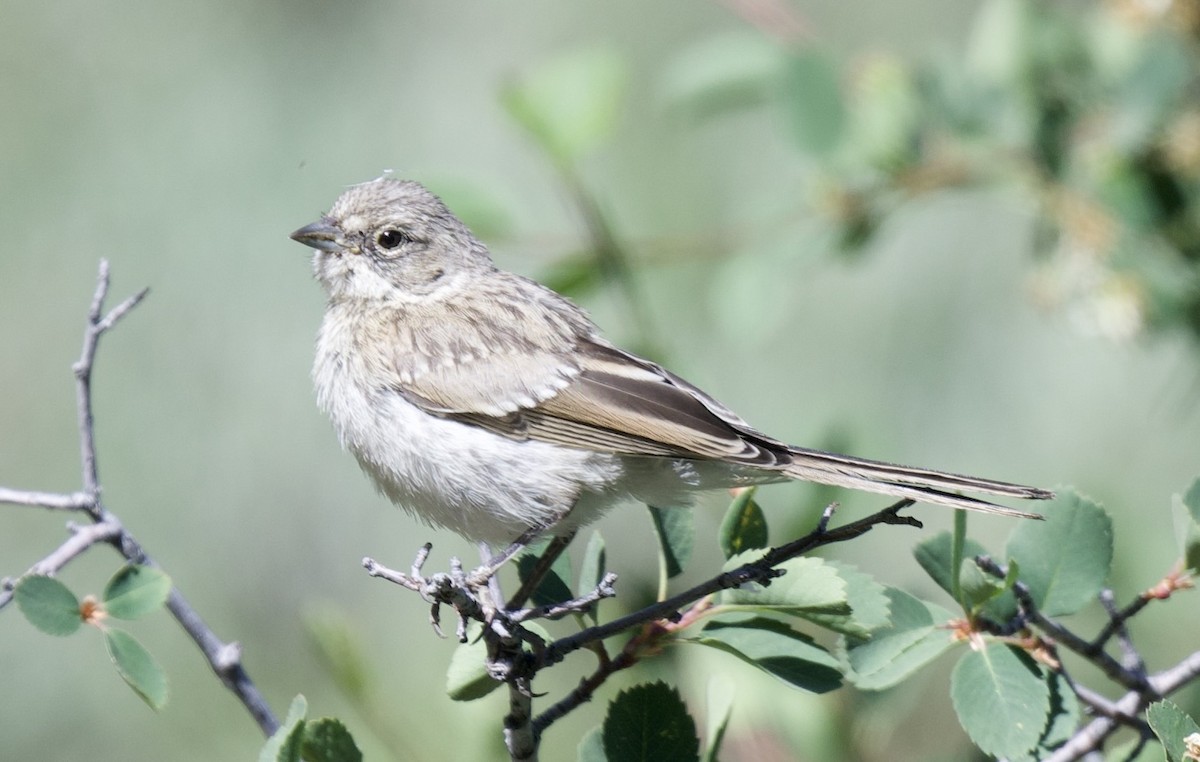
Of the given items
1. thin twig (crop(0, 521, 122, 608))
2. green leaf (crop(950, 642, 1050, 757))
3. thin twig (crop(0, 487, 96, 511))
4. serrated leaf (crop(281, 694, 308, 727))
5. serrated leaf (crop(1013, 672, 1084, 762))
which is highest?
thin twig (crop(0, 487, 96, 511))

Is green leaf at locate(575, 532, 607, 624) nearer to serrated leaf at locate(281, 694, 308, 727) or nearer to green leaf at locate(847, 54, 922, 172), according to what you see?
serrated leaf at locate(281, 694, 308, 727)

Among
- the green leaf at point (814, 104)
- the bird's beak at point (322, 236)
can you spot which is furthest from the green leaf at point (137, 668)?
the green leaf at point (814, 104)

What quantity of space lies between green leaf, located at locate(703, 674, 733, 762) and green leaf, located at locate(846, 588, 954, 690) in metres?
0.28

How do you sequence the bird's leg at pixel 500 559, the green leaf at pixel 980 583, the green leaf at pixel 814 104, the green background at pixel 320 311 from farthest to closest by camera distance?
the green background at pixel 320 311 → the green leaf at pixel 814 104 → the bird's leg at pixel 500 559 → the green leaf at pixel 980 583

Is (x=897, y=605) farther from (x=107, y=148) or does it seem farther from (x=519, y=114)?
(x=107, y=148)

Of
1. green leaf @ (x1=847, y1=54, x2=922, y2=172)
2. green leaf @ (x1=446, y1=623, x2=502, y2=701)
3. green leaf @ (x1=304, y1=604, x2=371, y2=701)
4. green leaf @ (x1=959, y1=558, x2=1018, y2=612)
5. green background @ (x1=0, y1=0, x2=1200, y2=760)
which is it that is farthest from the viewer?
green background @ (x1=0, y1=0, x2=1200, y2=760)

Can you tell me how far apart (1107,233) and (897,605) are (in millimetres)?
2061

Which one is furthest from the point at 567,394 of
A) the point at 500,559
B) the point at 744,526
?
the point at 744,526

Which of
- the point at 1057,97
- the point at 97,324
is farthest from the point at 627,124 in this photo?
the point at 97,324

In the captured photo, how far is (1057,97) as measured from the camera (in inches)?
172

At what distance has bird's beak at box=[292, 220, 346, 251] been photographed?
4.12m

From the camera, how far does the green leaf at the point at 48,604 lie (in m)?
2.38

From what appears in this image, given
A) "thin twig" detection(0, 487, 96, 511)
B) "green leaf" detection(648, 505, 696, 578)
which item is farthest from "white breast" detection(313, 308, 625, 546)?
"thin twig" detection(0, 487, 96, 511)

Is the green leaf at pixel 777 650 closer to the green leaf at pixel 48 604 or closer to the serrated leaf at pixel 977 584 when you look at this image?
the serrated leaf at pixel 977 584
